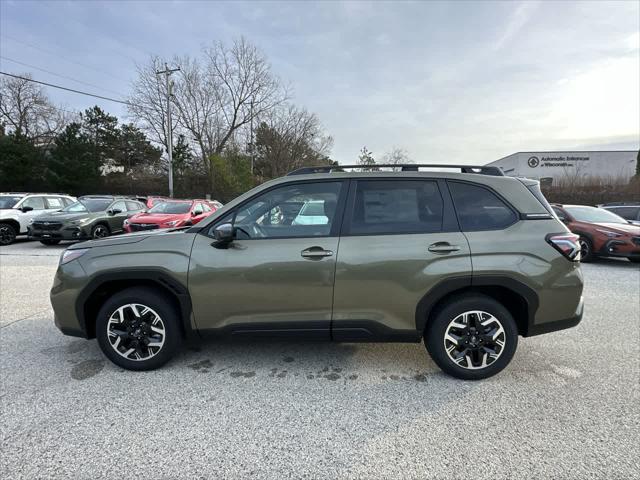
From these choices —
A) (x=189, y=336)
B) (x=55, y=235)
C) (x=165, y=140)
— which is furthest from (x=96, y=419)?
(x=165, y=140)

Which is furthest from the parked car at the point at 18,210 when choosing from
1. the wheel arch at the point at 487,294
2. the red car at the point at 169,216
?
the wheel arch at the point at 487,294

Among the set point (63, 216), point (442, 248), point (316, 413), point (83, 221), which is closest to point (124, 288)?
point (316, 413)

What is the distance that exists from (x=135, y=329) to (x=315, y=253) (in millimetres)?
1733

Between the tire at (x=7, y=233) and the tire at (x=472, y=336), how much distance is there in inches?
528

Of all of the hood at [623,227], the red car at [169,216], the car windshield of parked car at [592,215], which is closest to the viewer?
the hood at [623,227]

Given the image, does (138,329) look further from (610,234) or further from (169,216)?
(610,234)

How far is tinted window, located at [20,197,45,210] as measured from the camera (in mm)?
11470

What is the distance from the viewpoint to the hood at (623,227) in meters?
7.77

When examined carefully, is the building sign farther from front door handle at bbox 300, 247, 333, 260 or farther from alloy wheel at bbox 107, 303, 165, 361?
alloy wheel at bbox 107, 303, 165, 361

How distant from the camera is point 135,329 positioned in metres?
2.92

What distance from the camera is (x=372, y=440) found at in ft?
7.10

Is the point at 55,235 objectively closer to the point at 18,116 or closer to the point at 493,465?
the point at 493,465

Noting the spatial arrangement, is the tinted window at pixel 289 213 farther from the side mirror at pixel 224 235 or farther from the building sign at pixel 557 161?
the building sign at pixel 557 161

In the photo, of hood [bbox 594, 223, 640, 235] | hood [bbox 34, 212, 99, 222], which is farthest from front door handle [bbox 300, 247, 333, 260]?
hood [bbox 34, 212, 99, 222]
